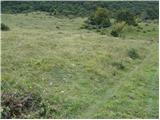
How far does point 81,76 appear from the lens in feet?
76.9

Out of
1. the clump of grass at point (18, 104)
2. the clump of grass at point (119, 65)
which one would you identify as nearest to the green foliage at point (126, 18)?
the clump of grass at point (119, 65)

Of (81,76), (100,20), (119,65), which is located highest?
(81,76)

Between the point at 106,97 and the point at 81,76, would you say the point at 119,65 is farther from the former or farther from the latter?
the point at 106,97

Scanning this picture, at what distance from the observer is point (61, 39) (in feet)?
115

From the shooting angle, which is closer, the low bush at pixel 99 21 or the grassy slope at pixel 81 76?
the grassy slope at pixel 81 76

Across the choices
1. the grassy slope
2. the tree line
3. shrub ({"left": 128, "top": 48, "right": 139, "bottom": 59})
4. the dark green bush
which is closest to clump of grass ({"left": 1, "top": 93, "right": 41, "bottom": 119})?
the grassy slope

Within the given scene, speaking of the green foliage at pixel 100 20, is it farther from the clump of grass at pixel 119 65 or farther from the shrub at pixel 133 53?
the clump of grass at pixel 119 65

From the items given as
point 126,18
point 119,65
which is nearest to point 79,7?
point 126,18

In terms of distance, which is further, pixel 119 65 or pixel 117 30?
pixel 117 30

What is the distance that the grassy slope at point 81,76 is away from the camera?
1864 cm

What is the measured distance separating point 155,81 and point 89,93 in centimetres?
560

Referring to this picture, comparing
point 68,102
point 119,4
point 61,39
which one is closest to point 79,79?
point 68,102

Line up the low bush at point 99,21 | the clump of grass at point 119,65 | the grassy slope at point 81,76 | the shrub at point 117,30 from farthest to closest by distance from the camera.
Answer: the low bush at point 99,21
the shrub at point 117,30
the clump of grass at point 119,65
the grassy slope at point 81,76

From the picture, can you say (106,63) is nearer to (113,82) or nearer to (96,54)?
(96,54)
